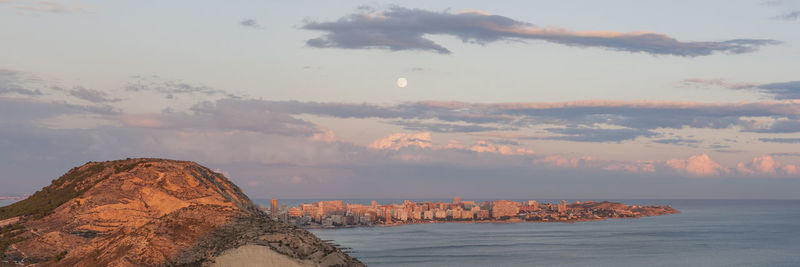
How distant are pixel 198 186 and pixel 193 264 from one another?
9.60 metres

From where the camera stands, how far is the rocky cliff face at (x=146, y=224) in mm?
28812

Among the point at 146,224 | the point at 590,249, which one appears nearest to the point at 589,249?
the point at 590,249

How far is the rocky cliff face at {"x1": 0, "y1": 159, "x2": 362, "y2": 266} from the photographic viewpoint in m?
28.8

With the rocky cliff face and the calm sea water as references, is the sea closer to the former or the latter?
the calm sea water

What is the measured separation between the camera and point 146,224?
30.7 meters

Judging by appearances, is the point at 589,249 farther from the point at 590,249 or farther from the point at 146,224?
the point at 146,224

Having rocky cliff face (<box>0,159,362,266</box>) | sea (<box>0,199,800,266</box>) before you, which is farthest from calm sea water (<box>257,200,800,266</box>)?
rocky cliff face (<box>0,159,362,266</box>)

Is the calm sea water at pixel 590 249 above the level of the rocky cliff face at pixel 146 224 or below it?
below

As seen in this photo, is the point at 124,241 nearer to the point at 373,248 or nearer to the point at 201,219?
the point at 201,219

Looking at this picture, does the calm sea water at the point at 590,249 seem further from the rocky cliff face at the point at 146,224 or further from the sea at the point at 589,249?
the rocky cliff face at the point at 146,224

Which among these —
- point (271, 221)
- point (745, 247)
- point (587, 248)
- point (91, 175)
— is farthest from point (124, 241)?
point (745, 247)

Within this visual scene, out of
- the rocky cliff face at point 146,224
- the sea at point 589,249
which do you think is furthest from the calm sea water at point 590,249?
the rocky cliff face at point 146,224

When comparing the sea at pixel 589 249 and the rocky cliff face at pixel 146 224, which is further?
the sea at pixel 589 249

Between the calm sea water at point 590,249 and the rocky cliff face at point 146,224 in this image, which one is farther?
the calm sea water at point 590,249
